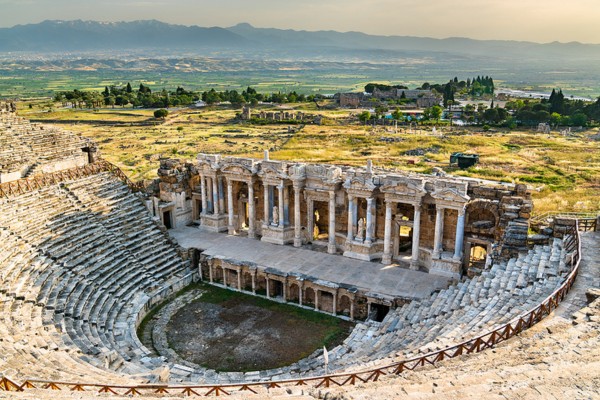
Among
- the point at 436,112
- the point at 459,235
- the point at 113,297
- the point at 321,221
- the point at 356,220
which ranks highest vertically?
the point at 436,112

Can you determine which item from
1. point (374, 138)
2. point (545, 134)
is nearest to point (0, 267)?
point (374, 138)

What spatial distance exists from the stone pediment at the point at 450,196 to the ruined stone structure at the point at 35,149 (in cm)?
2048

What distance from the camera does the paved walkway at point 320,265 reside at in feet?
79.3

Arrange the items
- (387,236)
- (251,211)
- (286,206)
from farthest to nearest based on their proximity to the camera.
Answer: (251,211) < (286,206) < (387,236)

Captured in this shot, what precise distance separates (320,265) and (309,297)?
84.7 inches

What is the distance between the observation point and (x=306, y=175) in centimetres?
2886

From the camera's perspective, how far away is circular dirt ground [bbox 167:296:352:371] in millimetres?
20672

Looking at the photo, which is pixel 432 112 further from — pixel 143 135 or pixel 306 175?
pixel 306 175

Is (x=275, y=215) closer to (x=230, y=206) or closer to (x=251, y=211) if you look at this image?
(x=251, y=211)

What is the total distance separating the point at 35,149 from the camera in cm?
2869

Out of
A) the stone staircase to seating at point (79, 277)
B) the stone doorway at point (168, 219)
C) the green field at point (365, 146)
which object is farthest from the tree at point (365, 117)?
the stone staircase to seating at point (79, 277)

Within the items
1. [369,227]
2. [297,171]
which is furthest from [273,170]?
[369,227]

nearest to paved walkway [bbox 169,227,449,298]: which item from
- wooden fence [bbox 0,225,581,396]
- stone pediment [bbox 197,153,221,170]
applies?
stone pediment [bbox 197,153,221,170]

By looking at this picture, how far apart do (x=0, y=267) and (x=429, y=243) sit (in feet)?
65.5
